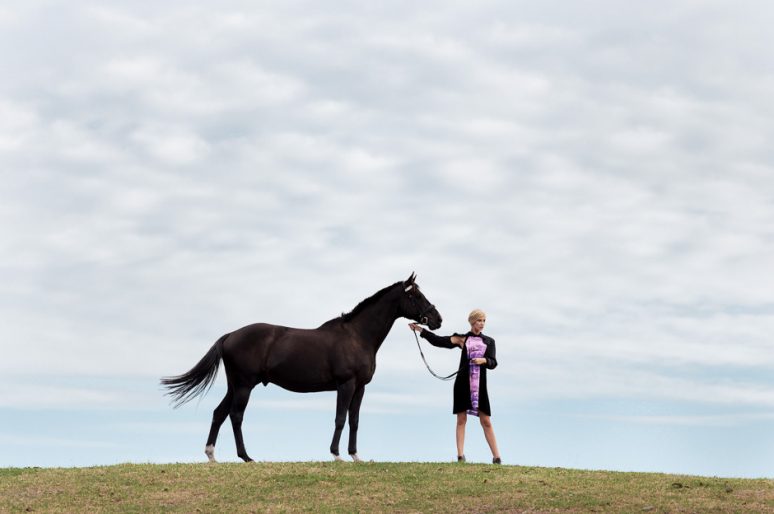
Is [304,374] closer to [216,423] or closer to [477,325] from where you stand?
[216,423]

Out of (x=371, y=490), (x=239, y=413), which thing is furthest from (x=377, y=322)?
(x=371, y=490)

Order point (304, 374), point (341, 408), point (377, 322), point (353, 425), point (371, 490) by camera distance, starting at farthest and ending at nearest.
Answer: point (377, 322), point (304, 374), point (353, 425), point (341, 408), point (371, 490)

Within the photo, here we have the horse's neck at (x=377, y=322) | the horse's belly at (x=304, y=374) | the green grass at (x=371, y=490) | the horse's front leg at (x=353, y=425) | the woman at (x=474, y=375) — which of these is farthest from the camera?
the horse's neck at (x=377, y=322)

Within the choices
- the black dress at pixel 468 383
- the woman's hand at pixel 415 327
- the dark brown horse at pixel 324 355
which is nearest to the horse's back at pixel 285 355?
the dark brown horse at pixel 324 355

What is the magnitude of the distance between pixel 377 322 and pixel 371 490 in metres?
3.86

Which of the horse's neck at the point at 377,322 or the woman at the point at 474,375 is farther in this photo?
the horse's neck at the point at 377,322

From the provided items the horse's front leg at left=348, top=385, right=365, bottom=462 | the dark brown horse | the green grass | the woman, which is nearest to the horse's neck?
the dark brown horse

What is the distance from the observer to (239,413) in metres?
19.7

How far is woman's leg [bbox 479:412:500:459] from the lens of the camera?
18.9m

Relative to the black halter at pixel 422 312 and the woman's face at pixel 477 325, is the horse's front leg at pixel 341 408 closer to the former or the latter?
the black halter at pixel 422 312

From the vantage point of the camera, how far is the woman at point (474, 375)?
18844 millimetres

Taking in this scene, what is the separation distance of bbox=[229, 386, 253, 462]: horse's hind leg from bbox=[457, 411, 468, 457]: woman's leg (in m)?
4.21

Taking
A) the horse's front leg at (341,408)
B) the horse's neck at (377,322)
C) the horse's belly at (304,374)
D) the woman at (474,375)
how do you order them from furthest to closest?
the horse's neck at (377,322), the horse's belly at (304,374), the horse's front leg at (341,408), the woman at (474,375)

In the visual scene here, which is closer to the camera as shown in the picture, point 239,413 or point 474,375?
point 474,375
